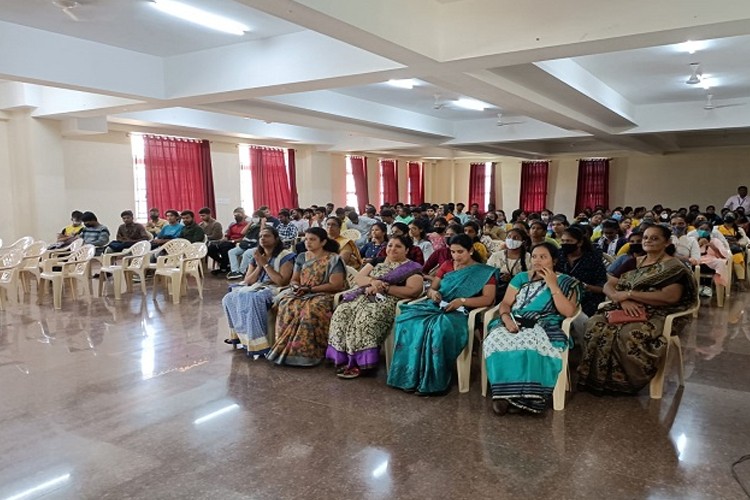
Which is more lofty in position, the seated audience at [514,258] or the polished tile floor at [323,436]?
the seated audience at [514,258]

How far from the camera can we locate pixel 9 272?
625cm

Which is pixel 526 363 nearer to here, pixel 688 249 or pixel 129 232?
pixel 688 249

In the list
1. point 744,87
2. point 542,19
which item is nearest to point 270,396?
point 542,19

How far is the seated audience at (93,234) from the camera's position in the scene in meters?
7.81

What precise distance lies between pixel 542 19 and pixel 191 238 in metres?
6.06

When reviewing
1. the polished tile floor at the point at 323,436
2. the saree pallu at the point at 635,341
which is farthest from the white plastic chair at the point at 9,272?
the saree pallu at the point at 635,341

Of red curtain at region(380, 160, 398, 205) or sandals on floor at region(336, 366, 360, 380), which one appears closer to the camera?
sandals on floor at region(336, 366, 360, 380)

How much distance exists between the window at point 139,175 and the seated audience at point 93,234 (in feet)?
6.63

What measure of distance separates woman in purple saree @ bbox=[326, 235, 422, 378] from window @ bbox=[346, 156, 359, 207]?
10.8m

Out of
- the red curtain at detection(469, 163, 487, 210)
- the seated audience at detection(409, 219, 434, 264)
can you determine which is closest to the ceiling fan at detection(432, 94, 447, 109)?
the seated audience at detection(409, 219, 434, 264)

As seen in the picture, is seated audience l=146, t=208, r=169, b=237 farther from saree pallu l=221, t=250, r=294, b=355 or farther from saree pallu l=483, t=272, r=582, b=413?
saree pallu l=483, t=272, r=582, b=413

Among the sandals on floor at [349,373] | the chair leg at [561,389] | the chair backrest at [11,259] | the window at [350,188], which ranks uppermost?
the window at [350,188]

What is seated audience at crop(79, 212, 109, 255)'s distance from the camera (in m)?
7.81

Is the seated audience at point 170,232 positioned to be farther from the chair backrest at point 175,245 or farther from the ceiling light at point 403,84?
the ceiling light at point 403,84
